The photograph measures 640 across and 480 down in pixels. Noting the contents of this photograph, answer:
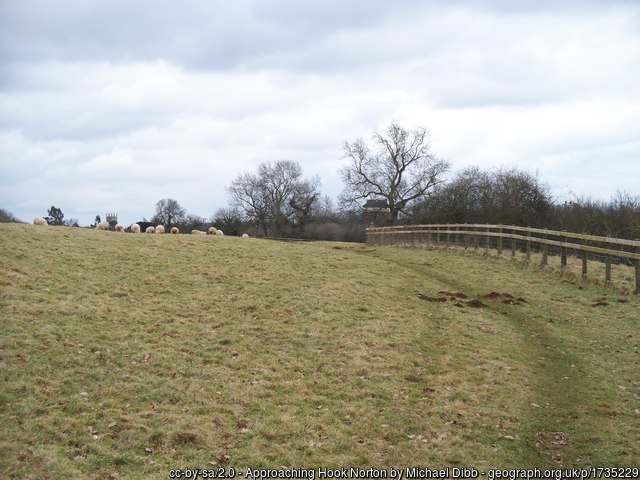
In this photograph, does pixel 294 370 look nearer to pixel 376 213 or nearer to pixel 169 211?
pixel 376 213

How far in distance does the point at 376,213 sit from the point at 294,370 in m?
50.7

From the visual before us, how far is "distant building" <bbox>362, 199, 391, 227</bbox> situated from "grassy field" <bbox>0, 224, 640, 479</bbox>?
39356mm

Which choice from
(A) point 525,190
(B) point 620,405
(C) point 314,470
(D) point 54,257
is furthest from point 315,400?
(A) point 525,190

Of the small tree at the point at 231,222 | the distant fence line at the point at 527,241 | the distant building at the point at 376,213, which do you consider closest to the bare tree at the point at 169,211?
the small tree at the point at 231,222

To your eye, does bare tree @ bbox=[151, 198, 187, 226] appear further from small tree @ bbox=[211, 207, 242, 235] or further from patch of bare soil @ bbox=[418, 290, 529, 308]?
patch of bare soil @ bbox=[418, 290, 529, 308]

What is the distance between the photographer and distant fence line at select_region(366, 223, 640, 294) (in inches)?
615

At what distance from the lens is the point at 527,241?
2030cm

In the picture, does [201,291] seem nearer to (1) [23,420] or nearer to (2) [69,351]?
(2) [69,351]

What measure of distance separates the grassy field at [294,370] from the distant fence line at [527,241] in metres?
→ 1.26

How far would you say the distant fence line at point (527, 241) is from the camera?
15630mm

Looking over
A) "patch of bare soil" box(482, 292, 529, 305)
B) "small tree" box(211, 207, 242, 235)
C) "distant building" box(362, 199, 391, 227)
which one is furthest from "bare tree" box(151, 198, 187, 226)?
"patch of bare soil" box(482, 292, 529, 305)

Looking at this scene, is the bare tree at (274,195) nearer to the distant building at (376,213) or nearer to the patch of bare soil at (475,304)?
the distant building at (376,213)

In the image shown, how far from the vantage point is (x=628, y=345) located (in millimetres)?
10867

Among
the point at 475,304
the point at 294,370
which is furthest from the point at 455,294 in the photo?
the point at 294,370
